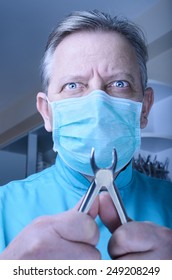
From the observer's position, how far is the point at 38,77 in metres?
0.53

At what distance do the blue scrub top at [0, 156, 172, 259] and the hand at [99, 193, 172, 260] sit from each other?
0.08 metres

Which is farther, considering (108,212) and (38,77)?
(38,77)

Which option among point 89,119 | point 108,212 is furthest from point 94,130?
point 108,212

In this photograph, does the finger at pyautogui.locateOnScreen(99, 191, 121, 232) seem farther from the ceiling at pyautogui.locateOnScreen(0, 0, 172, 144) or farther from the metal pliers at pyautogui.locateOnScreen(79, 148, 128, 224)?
the ceiling at pyautogui.locateOnScreen(0, 0, 172, 144)

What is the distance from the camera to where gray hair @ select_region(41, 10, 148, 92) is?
514 mm

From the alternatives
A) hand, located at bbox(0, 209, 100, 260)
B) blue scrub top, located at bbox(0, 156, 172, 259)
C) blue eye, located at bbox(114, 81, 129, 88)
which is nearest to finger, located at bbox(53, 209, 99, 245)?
hand, located at bbox(0, 209, 100, 260)

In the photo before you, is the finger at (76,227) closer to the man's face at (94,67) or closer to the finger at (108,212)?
the finger at (108,212)

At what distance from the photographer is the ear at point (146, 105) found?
521 mm

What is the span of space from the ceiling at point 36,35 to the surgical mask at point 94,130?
73mm

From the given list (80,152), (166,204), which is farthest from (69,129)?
(166,204)

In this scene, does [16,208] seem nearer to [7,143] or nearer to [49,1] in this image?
[7,143]

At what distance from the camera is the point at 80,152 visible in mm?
450

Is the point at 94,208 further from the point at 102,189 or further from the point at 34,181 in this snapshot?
the point at 34,181

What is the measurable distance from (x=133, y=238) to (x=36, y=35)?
34cm
